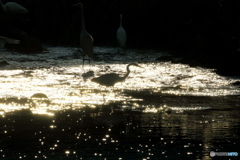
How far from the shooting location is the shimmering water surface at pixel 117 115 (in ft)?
21.2

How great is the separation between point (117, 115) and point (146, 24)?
14.9m

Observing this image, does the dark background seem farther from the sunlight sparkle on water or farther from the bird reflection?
the bird reflection

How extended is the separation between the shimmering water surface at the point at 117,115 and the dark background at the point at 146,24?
3887 mm

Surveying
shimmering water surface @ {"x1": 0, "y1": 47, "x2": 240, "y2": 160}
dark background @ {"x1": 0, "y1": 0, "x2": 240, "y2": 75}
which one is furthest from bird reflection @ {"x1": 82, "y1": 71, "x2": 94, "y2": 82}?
dark background @ {"x1": 0, "y1": 0, "x2": 240, "y2": 75}

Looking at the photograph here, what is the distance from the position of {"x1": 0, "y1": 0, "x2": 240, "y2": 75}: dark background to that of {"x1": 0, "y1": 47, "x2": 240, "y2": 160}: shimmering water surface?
12.8 feet

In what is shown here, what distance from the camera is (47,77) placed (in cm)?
1340

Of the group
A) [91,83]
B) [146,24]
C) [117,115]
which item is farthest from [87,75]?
[146,24]

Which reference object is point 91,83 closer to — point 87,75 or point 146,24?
point 87,75

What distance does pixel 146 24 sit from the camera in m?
23.2

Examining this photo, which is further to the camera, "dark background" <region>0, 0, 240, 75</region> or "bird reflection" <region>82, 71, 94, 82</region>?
"dark background" <region>0, 0, 240, 75</region>

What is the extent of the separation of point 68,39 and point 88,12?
5.50ft

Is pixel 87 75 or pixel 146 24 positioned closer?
Answer: pixel 87 75

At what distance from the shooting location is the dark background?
1880 cm

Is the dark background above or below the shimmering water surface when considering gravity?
above
